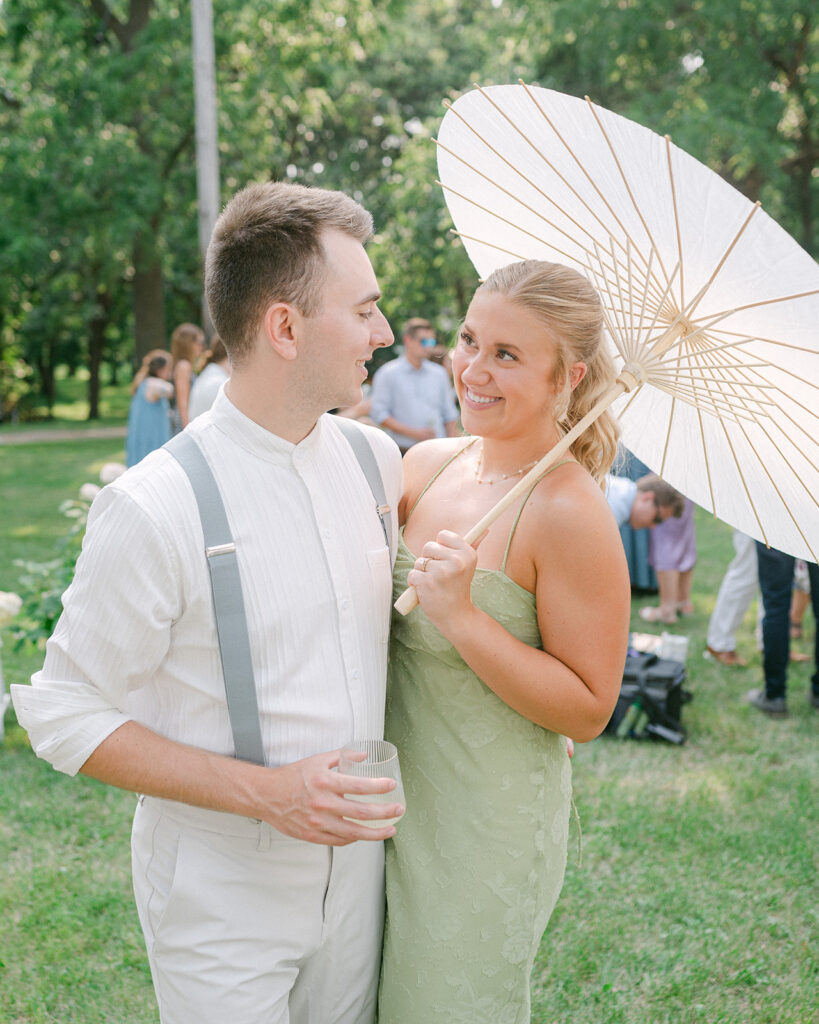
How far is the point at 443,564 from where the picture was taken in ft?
6.12

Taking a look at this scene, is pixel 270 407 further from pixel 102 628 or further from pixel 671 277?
pixel 671 277

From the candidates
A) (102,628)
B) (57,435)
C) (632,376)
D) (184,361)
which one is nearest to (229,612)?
(102,628)

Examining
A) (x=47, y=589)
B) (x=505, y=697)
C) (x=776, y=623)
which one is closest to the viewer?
(x=505, y=697)

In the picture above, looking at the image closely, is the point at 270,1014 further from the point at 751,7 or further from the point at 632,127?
the point at 751,7

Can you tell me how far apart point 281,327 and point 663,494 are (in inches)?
223

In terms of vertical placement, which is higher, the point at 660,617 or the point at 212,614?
the point at 212,614

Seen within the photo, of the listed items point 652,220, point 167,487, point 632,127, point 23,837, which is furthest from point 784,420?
point 23,837

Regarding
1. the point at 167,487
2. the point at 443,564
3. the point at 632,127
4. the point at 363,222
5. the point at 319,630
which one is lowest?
the point at 319,630

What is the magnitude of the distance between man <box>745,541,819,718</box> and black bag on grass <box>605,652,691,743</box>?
701 millimetres

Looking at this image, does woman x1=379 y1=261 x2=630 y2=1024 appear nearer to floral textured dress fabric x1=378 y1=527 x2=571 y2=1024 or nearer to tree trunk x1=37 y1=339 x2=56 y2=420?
floral textured dress fabric x1=378 y1=527 x2=571 y2=1024

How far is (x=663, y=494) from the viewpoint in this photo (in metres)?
7.09

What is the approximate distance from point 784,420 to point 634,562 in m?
6.61

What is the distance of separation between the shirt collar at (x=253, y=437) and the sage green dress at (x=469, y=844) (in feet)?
1.43

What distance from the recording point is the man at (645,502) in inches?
278
